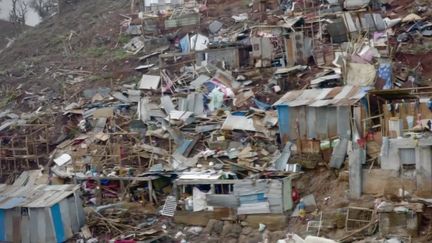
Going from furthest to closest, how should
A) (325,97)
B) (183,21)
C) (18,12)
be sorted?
(18,12) → (183,21) → (325,97)

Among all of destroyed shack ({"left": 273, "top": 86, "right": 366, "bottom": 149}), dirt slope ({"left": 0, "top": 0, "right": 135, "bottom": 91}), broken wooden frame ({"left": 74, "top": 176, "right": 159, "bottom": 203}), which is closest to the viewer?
destroyed shack ({"left": 273, "top": 86, "right": 366, "bottom": 149})

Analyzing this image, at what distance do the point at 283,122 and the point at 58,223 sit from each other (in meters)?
6.58

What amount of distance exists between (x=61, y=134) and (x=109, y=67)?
5907 millimetres

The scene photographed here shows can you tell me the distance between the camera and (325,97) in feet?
62.7

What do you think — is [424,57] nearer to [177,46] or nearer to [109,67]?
[177,46]

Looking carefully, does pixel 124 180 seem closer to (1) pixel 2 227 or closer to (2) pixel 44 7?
(1) pixel 2 227

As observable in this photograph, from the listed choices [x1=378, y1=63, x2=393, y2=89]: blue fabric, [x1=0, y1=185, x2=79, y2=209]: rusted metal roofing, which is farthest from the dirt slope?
[x1=378, y1=63, x2=393, y2=89]: blue fabric

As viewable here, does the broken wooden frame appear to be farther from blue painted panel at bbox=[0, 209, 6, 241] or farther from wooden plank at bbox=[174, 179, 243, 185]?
blue painted panel at bbox=[0, 209, 6, 241]

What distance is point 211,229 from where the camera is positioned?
57.3 feet

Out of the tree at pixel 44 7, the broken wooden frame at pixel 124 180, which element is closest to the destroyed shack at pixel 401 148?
the broken wooden frame at pixel 124 180

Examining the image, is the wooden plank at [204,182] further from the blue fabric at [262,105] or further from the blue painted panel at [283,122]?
the blue fabric at [262,105]

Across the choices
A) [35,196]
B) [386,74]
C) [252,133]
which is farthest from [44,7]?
[386,74]

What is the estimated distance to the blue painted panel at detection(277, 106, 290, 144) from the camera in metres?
19.2

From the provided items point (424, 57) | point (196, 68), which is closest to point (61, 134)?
point (196, 68)
